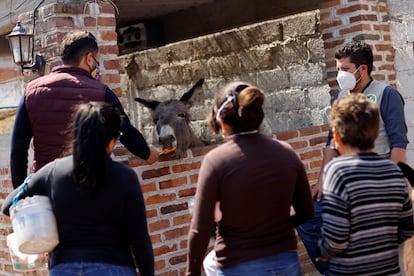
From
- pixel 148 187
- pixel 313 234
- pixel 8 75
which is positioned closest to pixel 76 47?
pixel 148 187

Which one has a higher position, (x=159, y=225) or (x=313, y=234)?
(x=313, y=234)

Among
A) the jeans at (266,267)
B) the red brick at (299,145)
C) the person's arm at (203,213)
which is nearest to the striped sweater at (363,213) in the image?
the jeans at (266,267)

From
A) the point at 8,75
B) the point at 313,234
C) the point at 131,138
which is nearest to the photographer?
the point at 313,234

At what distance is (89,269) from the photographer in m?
2.97

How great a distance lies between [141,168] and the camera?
4699 millimetres

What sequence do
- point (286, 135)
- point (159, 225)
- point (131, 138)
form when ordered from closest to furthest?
point (131, 138)
point (159, 225)
point (286, 135)

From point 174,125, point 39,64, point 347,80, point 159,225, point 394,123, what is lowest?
point 159,225

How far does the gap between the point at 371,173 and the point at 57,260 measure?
60.6 inches

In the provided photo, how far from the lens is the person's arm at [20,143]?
148 inches

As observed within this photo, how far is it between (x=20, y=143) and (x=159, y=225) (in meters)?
1.40

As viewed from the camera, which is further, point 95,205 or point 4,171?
point 4,171

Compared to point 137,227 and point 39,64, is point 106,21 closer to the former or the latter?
point 39,64

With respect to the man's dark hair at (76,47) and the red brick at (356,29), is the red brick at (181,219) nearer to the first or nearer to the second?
the man's dark hair at (76,47)

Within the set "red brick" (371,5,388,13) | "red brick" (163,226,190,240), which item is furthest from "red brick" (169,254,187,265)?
"red brick" (371,5,388,13)
